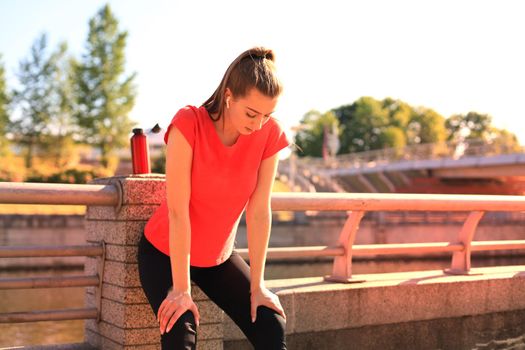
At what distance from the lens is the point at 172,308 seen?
2432 millimetres

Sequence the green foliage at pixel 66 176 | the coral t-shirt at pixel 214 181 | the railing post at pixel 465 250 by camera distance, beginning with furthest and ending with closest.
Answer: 1. the green foliage at pixel 66 176
2. the railing post at pixel 465 250
3. the coral t-shirt at pixel 214 181

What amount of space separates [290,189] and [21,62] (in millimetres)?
18351

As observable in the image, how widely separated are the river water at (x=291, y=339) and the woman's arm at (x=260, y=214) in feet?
3.95

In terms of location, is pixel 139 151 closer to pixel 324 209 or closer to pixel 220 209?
pixel 220 209

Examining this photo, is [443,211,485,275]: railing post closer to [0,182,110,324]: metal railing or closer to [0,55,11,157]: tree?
[0,182,110,324]: metal railing

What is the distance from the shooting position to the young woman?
8.21 ft

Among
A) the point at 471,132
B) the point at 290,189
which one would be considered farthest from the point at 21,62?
the point at 471,132

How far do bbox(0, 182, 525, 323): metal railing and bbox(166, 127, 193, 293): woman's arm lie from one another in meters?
0.87

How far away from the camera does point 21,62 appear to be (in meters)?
43.4

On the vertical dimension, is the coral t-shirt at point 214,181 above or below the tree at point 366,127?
below

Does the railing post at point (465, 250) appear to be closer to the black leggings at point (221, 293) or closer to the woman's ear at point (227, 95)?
the black leggings at point (221, 293)

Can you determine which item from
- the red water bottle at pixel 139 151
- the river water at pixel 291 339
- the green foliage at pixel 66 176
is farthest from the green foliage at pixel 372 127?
the red water bottle at pixel 139 151

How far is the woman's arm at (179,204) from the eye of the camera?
2518 mm

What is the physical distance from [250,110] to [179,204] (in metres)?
0.40
